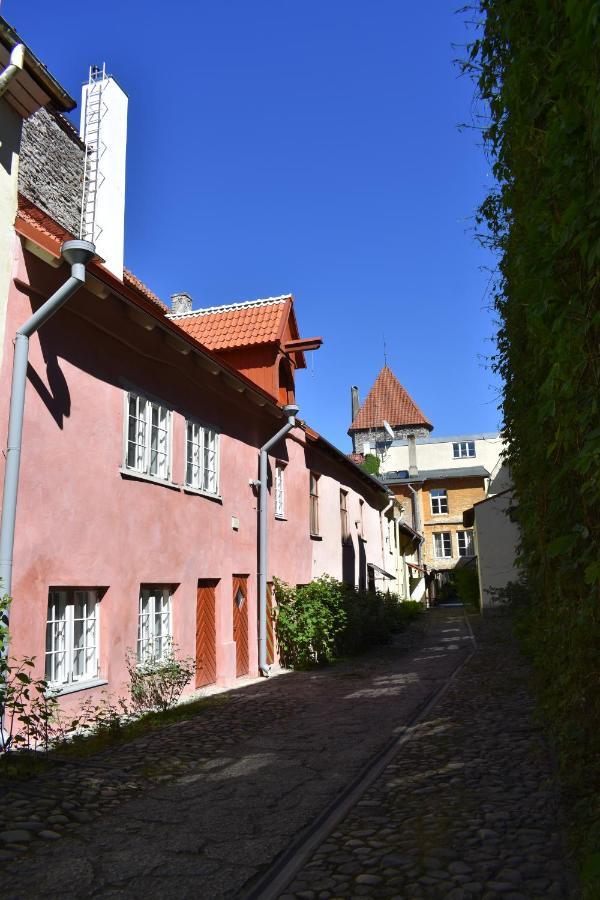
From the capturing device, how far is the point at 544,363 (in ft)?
13.6

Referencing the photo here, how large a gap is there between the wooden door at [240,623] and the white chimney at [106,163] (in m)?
5.76

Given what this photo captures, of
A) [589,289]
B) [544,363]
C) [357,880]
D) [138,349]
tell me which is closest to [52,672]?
[138,349]

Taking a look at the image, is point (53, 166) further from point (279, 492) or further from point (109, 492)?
point (279, 492)

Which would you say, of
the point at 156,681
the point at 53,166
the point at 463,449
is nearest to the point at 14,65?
the point at 53,166

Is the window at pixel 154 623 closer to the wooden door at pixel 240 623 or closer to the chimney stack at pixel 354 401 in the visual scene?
the wooden door at pixel 240 623

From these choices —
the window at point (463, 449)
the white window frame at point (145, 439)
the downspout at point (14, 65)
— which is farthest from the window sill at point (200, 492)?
the window at point (463, 449)

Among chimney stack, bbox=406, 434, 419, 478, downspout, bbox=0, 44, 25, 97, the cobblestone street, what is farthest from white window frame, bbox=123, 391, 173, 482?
chimney stack, bbox=406, 434, 419, 478

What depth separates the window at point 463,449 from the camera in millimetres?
50469

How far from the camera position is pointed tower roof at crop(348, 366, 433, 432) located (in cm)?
6462

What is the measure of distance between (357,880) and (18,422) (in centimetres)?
508

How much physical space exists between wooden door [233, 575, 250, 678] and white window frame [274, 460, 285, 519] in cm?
247

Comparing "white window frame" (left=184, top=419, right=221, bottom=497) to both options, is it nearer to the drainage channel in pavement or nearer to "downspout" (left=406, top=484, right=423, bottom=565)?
the drainage channel in pavement

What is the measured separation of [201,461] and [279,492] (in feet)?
13.8

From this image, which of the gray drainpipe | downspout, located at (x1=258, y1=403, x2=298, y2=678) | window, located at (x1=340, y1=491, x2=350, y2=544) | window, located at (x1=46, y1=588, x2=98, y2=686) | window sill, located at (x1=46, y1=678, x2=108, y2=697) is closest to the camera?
the gray drainpipe
